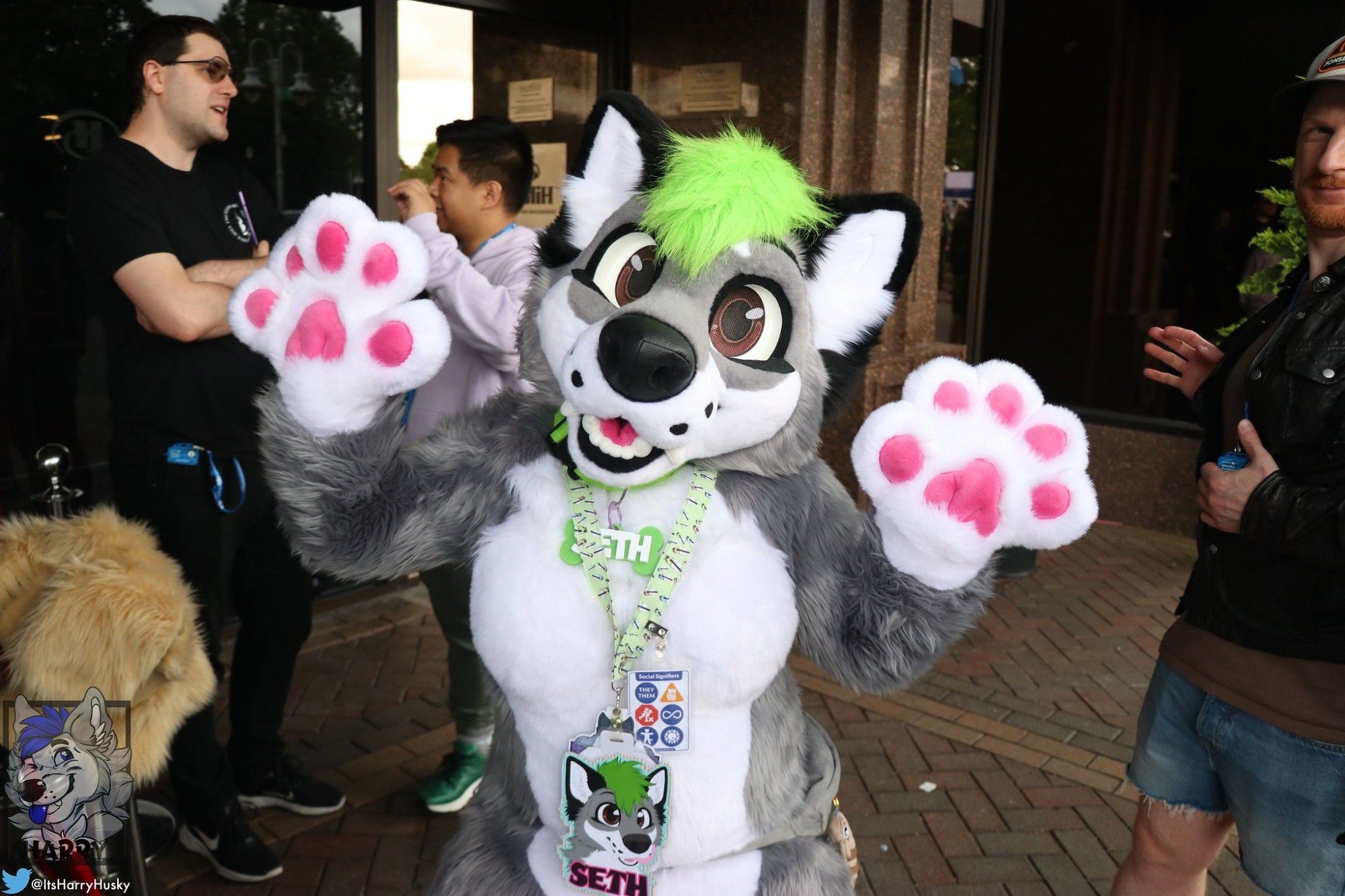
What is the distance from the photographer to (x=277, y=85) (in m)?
4.52

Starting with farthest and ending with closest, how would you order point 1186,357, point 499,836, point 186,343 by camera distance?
1. point 186,343
2. point 1186,357
3. point 499,836

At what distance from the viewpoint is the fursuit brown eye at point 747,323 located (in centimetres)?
171

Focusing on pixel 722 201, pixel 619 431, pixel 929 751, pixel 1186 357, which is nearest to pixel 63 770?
pixel 619 431

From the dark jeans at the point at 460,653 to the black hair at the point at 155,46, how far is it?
151 cm

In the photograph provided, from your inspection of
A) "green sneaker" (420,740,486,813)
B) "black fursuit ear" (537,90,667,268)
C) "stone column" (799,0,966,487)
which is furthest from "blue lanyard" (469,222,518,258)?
"stone column" (799,0,966,487)

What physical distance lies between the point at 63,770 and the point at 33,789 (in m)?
0.06

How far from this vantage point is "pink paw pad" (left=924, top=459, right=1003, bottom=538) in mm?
1582

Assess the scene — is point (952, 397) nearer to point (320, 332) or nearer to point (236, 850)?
point (320, 332)

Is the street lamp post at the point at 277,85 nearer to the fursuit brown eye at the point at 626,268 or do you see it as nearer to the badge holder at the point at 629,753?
the fursuit brown eye at the point at 626,268

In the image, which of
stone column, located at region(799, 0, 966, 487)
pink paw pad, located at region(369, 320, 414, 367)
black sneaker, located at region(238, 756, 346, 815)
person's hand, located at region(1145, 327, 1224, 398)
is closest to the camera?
pink paw pad, located at region(369, 320, 414, 367)

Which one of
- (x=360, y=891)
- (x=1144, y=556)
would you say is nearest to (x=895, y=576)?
(x=360, y=891)

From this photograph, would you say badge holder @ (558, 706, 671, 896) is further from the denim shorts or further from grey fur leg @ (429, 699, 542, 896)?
the denim shorts

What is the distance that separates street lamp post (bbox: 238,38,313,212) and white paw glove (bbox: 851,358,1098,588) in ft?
12.2

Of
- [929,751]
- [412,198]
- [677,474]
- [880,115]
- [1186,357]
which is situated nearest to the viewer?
[677,474]
